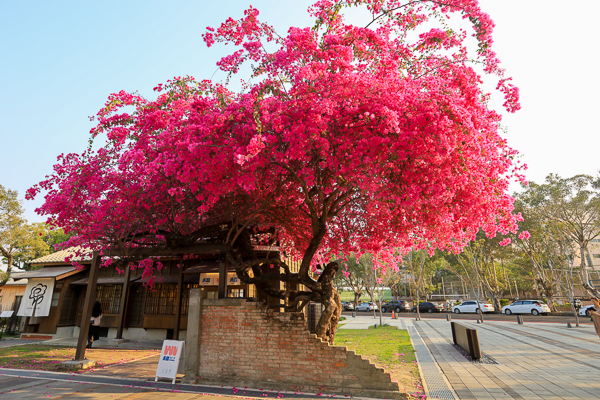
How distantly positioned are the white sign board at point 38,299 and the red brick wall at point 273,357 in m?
13.2

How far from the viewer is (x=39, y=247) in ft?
72.7

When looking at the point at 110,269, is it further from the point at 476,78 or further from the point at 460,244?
the point at 476,78

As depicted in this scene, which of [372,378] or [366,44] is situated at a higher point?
[366,44]

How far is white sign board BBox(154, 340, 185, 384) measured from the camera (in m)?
7.63

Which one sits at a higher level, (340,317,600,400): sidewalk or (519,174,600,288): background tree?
(519,174,600,288): background tree

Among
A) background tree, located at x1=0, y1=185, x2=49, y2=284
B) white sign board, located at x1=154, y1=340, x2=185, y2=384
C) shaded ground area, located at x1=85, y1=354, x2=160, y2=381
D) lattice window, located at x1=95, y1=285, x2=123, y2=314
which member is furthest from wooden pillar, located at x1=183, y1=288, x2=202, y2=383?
background tree, located at x1=0, y1=185, x2=49, y2=284

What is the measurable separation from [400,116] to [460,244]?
5478 millimetres

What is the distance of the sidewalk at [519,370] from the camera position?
21.3 feet

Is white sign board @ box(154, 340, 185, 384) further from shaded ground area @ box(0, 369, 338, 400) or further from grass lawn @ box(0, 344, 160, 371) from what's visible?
grass lawn @ box(0, 344, 160, 371)

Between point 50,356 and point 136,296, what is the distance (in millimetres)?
4243

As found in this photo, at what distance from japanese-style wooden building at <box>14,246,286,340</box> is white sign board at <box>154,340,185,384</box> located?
4584 mm

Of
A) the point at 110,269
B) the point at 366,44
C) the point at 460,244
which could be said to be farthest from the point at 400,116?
the point at 110,269

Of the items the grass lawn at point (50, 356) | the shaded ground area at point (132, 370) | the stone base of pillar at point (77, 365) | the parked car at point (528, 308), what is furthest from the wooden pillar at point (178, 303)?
the parked car at point (528, 308)

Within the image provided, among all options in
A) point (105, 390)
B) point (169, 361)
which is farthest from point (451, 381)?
point (105, 390)
